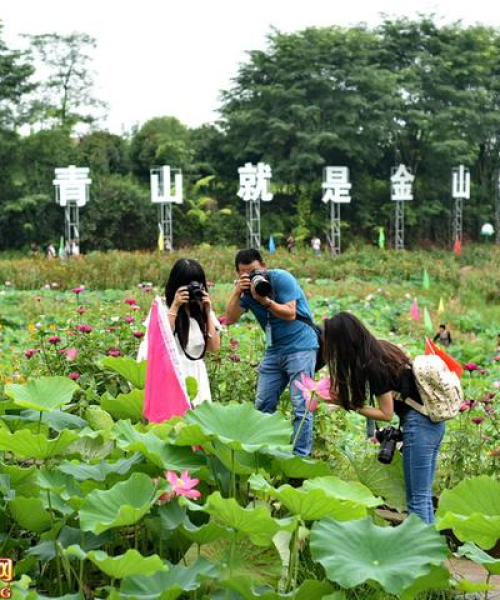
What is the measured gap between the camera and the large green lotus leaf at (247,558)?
303cm

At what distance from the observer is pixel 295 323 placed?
4.66 metres

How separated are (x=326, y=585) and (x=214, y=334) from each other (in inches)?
71.0

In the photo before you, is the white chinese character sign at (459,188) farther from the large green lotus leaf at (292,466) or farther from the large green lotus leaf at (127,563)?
the large green lotus leaf at (127,563)

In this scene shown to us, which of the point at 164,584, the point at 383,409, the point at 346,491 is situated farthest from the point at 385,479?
the point at 164,584

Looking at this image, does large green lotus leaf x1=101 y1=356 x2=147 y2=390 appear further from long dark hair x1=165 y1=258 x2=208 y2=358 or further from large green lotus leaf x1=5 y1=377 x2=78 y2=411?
large green lotus leaf x1=5 y1=377 x2=78 y2=411

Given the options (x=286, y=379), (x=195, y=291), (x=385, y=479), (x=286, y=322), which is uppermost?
(x=195, y=291)

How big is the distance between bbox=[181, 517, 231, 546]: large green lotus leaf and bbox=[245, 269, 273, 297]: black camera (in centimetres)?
172

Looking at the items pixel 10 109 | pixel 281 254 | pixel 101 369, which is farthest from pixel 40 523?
pixel 10 109

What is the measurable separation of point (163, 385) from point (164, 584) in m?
1.38

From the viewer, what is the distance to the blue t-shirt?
181 inches

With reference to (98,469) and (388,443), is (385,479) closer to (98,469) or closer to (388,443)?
(388,443)

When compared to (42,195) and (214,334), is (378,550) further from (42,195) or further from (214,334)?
(42,195)

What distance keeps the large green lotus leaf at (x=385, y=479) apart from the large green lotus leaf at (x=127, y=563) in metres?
1.49

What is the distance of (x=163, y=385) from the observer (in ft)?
13.0
